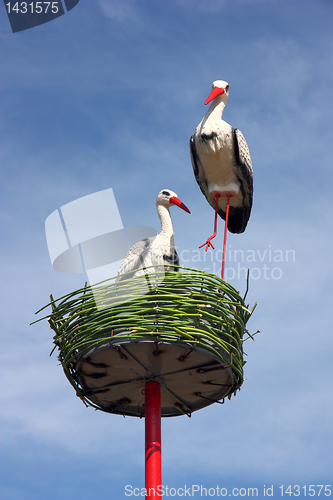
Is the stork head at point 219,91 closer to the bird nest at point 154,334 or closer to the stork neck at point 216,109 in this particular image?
the stork neck at point 216,109

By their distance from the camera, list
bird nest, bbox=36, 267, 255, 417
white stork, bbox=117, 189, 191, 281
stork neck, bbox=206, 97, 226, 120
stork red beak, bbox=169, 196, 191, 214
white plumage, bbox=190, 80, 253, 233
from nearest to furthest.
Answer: bird nest, bbox=36, 267, 255, 417 → white stork, bbox=117, 189, 191, 281 → white plumage, bbox=190, 80, 253, 233 → stork neck, bbox=206, 97, 226, 120 → stork red beak, bbox=169, 196, 191, 214

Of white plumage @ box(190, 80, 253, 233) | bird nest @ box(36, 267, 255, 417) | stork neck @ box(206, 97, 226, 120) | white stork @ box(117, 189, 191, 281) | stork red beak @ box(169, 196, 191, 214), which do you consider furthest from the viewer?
stork red beak @ box(169, 196, 191, 214)

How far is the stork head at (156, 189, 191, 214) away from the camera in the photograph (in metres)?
9.27

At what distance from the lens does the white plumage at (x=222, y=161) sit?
883 cm

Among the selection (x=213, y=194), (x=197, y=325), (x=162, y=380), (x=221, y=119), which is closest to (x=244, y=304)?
(x=197, y=325)

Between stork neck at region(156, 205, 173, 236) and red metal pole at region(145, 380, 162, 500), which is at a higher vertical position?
stork neck at region(156, 205, 173, 236)

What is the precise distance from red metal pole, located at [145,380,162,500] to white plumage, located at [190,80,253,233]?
10.0 ft

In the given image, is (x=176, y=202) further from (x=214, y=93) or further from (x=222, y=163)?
(x=214, y=93)

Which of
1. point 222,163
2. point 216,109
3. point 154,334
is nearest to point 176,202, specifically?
point 222,163

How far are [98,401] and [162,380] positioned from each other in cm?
88

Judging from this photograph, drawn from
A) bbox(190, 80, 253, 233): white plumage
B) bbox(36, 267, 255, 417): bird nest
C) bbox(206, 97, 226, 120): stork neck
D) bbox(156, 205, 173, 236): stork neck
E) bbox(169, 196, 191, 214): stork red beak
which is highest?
bbox(206, 97, 226, 120): stork neck

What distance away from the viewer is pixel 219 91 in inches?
367

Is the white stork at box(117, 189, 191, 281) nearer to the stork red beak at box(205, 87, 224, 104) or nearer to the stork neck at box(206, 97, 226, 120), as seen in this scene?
the stork neck at box(206, 97, 226, 120)

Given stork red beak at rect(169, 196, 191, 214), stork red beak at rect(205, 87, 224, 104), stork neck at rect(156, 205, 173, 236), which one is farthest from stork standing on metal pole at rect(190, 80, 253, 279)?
stork neck at rect(156, 205, 173, 236)
